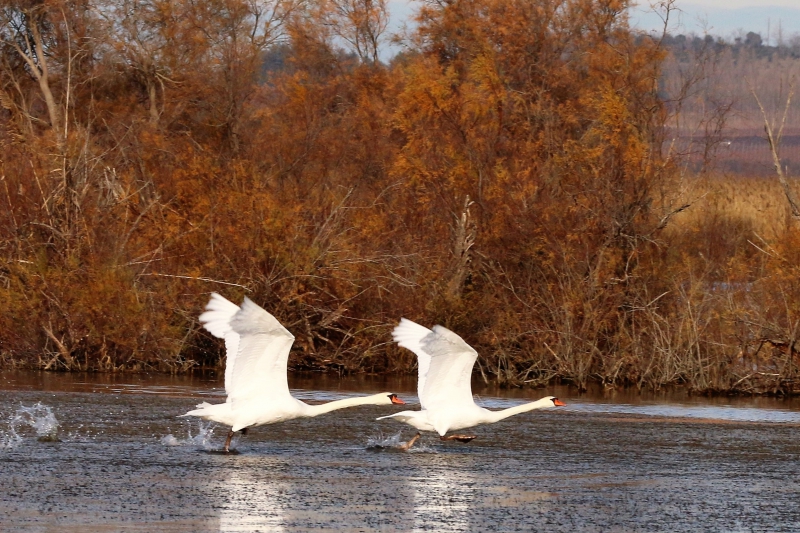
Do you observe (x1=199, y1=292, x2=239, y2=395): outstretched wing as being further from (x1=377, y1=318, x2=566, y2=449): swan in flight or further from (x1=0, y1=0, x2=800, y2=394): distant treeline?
(x1=0, y1=0, x2=800, y2=394): distant treeline

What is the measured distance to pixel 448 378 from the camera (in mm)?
14938

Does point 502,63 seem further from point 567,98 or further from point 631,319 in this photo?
point 631,319

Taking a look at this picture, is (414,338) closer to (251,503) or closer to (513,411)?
(513,411)

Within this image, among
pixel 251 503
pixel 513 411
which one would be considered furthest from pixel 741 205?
pixel 251 503

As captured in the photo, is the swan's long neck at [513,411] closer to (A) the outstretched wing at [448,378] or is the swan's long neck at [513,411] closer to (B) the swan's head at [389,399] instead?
(A) the outstretched wing at [448,378]

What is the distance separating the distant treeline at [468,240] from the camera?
76.6 ft

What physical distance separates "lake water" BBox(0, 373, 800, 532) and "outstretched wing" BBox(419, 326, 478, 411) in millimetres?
533

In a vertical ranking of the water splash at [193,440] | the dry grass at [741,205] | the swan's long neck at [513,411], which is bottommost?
the water splash at [193,440]

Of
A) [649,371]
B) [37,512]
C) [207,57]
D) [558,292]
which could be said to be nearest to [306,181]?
[207,57]

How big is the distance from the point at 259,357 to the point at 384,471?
1856 millimetres

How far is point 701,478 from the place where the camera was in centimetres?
1314

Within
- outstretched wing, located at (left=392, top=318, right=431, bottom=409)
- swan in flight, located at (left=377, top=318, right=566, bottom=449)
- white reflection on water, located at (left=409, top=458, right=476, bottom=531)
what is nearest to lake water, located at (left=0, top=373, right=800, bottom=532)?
white reflection on water, located at (left=409, top=458, right=476, bottom=531)

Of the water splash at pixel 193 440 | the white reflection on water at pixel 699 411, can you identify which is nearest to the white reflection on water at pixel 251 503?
the water splash at pixel 193 440

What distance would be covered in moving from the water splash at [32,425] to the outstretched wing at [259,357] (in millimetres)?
2062
